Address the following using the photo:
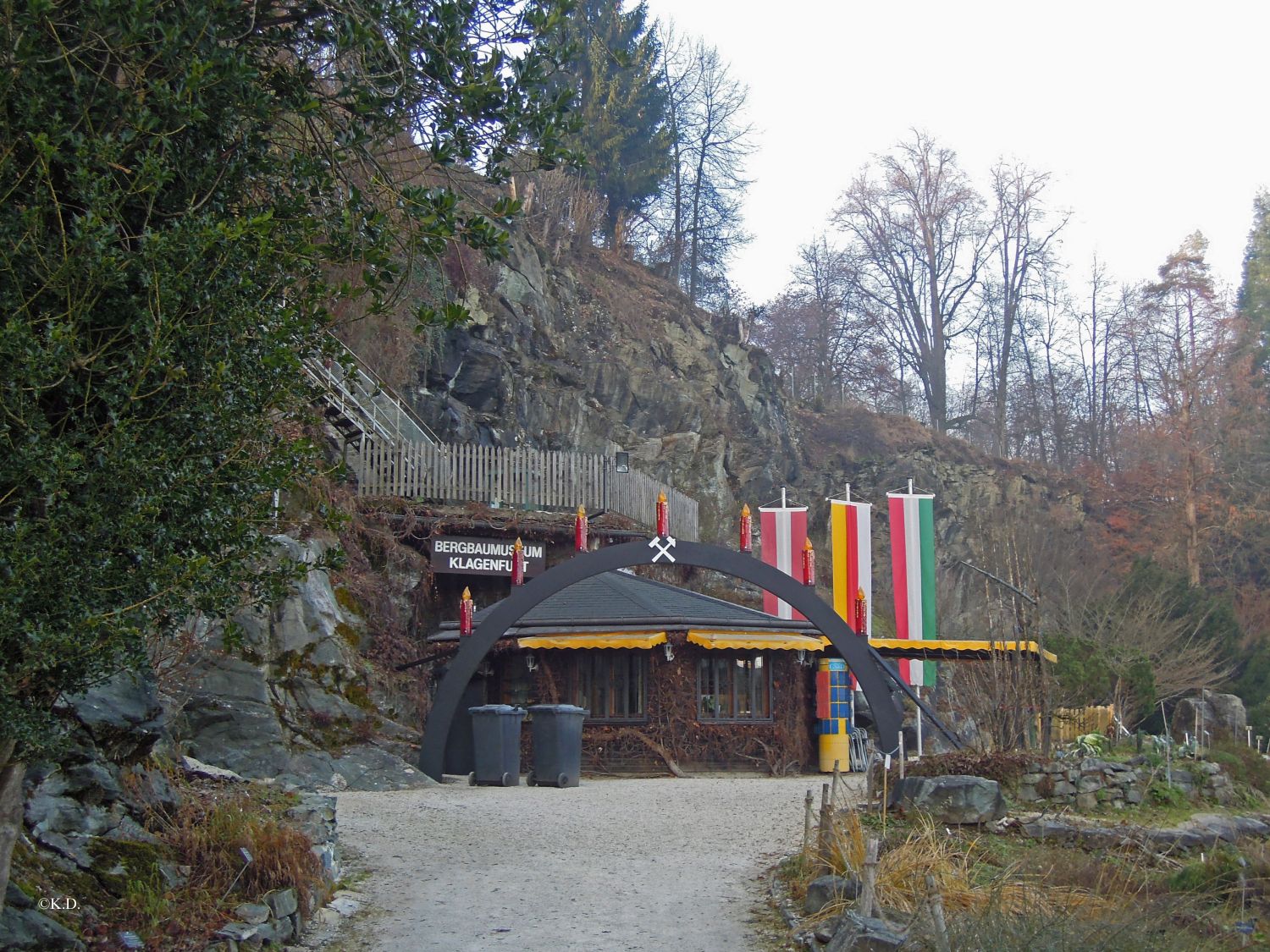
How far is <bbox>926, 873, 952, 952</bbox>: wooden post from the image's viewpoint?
5.95 metres

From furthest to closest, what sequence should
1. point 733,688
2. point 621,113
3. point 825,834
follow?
point 621,113
point 733,688
point 825,834

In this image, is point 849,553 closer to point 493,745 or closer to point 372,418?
point 372,418

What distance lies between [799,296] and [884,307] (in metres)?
6.48

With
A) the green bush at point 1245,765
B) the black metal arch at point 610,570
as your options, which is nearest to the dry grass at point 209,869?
the black metal arch at point 610,570

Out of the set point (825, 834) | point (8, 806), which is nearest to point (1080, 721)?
point (825, 834)

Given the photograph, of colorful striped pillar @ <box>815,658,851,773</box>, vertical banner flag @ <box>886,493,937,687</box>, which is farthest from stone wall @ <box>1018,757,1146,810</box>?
vertical banner flag @ <box>886,493,937,687</box>

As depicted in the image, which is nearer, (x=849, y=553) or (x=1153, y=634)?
(x=849, y=553)

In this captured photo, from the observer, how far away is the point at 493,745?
52.8 ft

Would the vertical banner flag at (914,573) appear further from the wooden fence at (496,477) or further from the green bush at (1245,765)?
the green bush at (1245,765)

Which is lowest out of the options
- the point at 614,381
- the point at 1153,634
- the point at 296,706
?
the point at 296,706

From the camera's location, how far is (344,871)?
952 centimetres

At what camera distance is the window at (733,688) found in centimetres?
1991

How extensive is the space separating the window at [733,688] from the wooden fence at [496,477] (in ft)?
21.5

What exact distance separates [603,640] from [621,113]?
30.2 m
